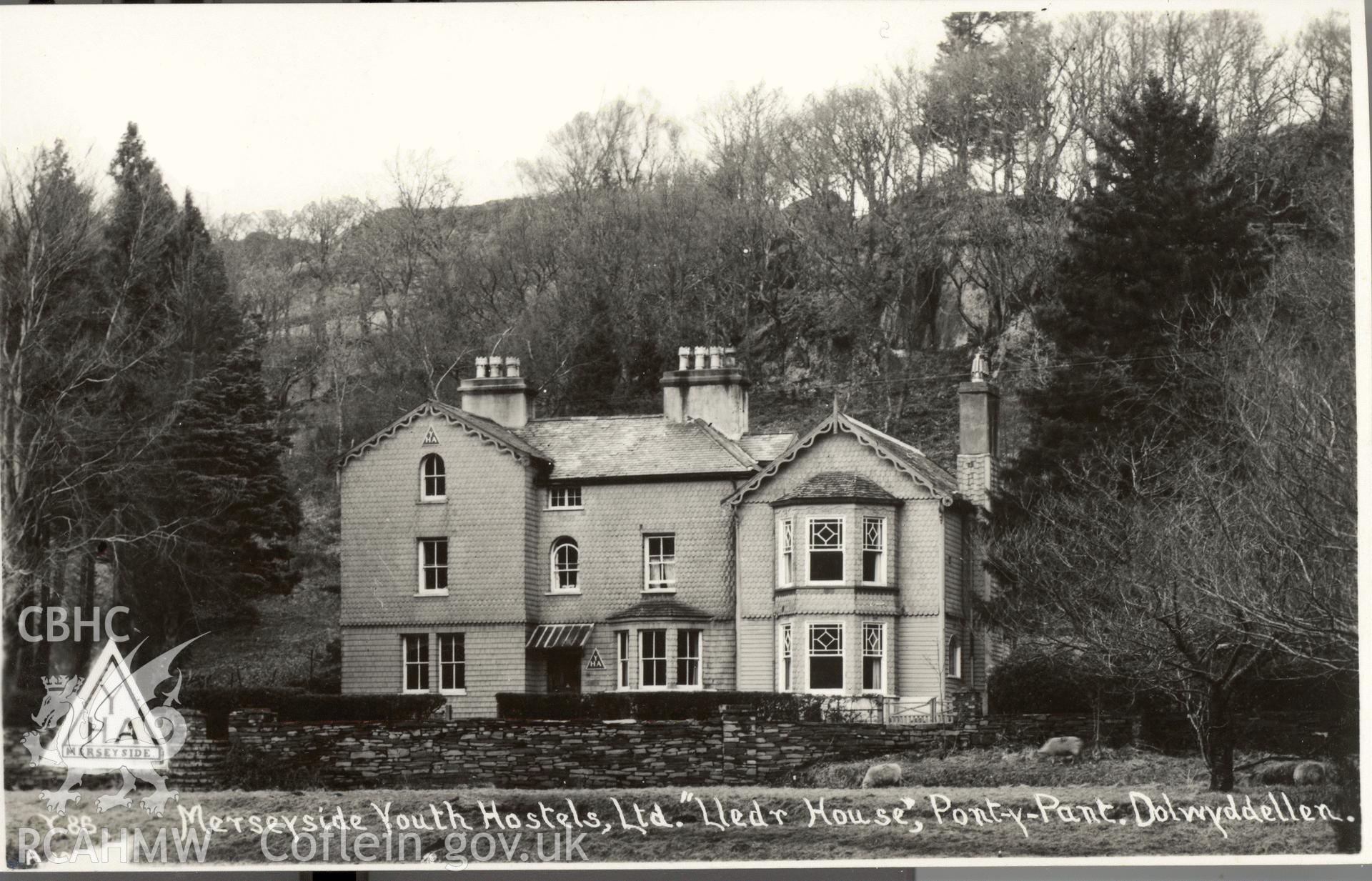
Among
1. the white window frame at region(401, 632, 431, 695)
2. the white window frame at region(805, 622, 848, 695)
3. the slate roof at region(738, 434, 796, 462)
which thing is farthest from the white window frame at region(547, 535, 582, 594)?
the white window frame at region(805, 622, 848, 695)

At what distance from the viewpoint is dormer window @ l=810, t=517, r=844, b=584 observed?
106 feet

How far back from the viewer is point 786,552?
3247 cm

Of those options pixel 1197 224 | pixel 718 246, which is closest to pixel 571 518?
pixel 718 246

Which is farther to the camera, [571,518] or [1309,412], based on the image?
[571,518]

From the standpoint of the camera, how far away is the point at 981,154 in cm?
3322

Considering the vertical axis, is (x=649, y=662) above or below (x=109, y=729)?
above

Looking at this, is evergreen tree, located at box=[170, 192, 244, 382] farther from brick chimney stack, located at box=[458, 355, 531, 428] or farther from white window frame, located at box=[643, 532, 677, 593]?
white window frame, located at box=[643, 532, 677, 593]

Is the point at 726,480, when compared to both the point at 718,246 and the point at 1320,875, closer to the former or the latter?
the point at 718,246

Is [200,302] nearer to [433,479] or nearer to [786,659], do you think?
[433,479]

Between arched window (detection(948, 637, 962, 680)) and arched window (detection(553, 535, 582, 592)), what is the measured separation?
5716mm

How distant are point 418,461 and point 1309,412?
43.5 ft

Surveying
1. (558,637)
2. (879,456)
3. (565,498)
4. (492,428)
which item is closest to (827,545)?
(879,456)

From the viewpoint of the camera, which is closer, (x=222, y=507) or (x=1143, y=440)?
(x=1143, y=440)

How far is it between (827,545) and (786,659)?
184cm
